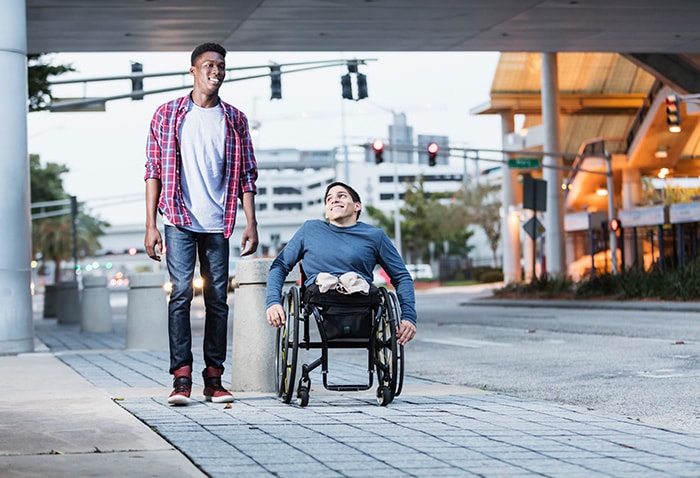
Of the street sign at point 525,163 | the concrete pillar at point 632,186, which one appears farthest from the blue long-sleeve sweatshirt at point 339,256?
the concrete pillar at point 632,186

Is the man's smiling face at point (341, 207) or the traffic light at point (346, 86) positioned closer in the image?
the man's smiling face at point (341, 207)

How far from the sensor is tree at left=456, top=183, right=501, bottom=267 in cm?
Answer: 9219

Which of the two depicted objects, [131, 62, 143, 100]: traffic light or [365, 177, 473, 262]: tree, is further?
[365, 177, 473, 262]: tree

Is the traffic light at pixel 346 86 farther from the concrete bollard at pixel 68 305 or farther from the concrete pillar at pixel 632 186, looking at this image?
the concrete pillar at pixel 632 186

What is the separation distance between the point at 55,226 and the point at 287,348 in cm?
10810

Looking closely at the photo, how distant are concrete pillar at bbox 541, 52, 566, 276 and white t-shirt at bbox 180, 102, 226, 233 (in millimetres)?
45275

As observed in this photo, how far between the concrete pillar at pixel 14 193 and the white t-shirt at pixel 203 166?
7173 millimetres

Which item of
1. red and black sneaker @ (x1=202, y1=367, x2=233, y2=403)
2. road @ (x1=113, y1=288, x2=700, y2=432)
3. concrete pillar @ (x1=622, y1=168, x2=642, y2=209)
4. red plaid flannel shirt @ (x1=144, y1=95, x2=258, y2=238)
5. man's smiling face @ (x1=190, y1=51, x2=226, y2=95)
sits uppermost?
concrete pillar @ (x1=622, y1=168, x2=642, y2=209)

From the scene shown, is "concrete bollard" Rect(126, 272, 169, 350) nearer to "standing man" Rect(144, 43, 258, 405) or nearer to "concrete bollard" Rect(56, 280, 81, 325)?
"standing man" Rect(144, 43, 258, 405)

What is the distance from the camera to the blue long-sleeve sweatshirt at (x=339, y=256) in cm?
815

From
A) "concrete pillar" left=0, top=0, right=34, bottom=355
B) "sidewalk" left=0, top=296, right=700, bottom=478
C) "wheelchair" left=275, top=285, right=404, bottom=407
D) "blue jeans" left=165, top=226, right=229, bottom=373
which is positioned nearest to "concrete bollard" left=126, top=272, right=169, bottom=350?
"concrete pillar" left=0, top=0, right=34, bottom=355

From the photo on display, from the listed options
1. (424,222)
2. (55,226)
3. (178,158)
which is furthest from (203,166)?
(55,226)

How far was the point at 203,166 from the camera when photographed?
8.30 m

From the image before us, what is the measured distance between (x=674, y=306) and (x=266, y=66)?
11.2 m
